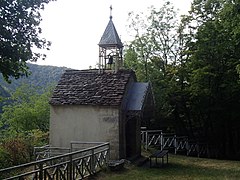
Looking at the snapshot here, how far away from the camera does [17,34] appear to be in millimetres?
11227

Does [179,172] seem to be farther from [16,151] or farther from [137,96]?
[16,151]

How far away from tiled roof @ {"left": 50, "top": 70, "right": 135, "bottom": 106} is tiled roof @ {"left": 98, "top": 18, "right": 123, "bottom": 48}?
185 cm

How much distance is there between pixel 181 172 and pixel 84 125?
5939 millimetres

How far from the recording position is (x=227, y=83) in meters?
27.3

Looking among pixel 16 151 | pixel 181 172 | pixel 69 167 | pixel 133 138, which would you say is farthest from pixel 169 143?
pixel 69 167

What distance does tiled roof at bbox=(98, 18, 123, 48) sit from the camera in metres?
21.6

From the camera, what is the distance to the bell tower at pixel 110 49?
21594 mm

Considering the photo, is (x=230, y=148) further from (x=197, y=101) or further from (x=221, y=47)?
(x=221, y=47)

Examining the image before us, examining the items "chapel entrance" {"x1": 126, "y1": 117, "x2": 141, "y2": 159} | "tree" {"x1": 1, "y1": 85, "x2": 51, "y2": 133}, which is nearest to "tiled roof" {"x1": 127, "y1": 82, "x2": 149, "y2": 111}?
"chapel entrance" {"x1": 126, "y1": 117, "x2": 141, "y2": 159}

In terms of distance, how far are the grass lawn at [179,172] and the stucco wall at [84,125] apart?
217 centimetres

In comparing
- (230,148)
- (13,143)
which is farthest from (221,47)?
(13,143)

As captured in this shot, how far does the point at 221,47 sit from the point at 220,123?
25.9 feet

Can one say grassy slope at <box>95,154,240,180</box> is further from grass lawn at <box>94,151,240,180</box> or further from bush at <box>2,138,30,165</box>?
bush at <box>2,138,30,165</box>

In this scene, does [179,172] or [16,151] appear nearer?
[179,172]
